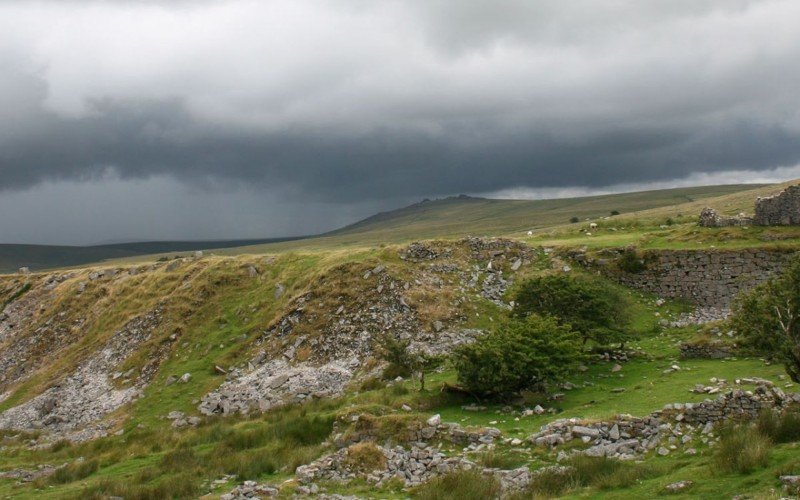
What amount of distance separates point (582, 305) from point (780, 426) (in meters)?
Answer: 14.2

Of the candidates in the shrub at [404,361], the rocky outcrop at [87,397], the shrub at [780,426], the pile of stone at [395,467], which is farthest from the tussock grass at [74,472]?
the shrub at [780,426]

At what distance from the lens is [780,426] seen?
15469mm

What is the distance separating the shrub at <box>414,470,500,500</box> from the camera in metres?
15.5

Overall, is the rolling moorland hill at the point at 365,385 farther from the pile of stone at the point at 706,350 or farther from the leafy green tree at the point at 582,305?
the leafy green tree at the point at 582,305

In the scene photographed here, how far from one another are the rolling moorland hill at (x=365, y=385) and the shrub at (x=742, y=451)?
124 millimetres

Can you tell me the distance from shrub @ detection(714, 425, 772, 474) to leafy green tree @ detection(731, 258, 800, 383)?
9.16 feet

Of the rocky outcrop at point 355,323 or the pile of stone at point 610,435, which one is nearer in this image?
the pile of stone at point 610,435

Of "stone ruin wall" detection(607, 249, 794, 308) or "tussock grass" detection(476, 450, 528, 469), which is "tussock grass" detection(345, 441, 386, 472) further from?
"stone ruin wall" detection(607, 249, 794, 308)

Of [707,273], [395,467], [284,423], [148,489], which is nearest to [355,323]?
[284,423]

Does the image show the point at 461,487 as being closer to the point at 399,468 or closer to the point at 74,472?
the point at 399,468

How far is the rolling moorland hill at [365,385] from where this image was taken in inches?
686

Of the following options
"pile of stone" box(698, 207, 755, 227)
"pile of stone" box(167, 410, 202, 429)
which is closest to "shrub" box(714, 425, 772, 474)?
"pile of stone" box(167, 410, 202, 429)

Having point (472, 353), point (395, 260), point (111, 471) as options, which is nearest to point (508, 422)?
point (472, 353)

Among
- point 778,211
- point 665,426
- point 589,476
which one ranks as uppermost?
point 778,211
